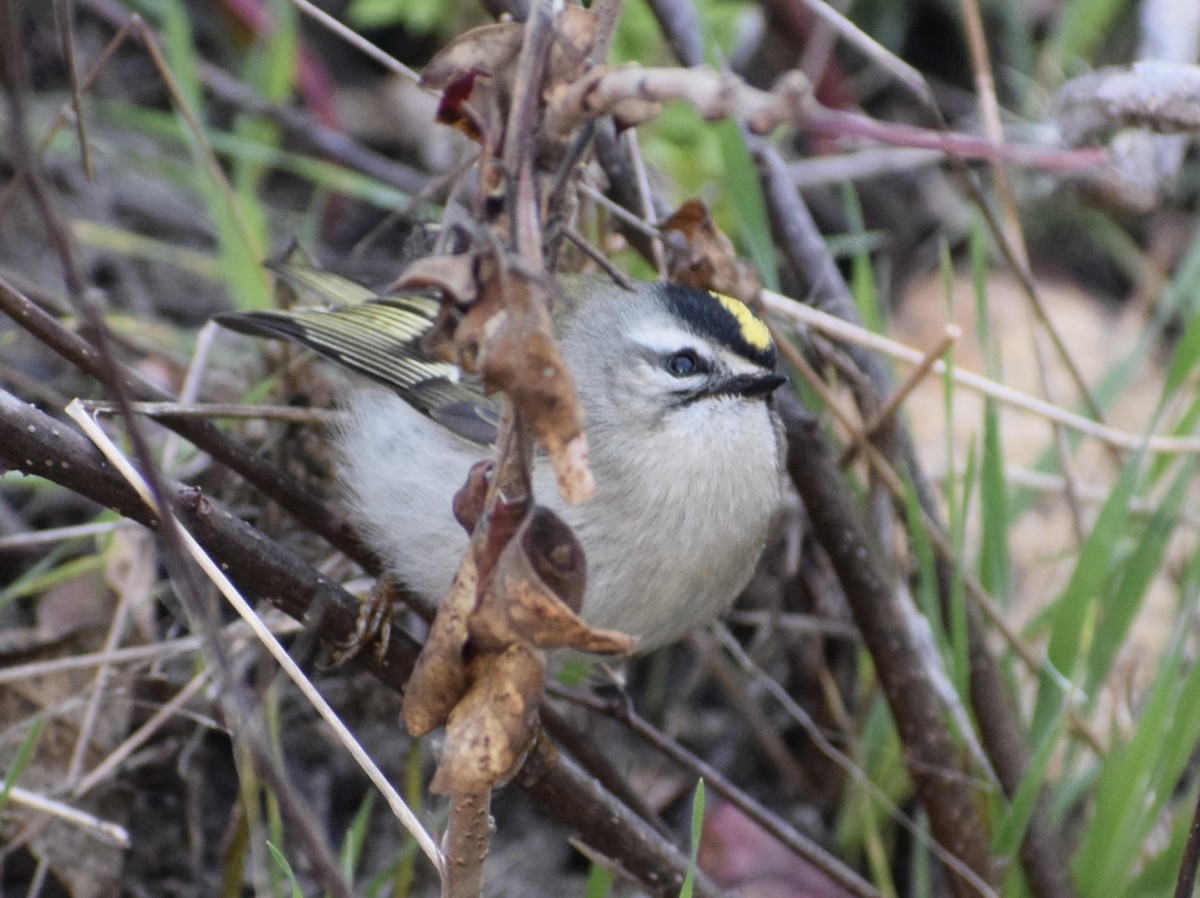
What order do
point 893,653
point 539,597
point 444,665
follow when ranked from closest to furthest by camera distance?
point 539,597, point 444,665, point 893,653

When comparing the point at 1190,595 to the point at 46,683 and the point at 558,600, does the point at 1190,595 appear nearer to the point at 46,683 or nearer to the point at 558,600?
the point at 558,600

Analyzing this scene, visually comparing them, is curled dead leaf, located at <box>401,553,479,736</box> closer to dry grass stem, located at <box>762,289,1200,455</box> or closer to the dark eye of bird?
the dark eye of bird

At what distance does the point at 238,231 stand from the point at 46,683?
105 cm

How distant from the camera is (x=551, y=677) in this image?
2482mm

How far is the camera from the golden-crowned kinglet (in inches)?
87.7

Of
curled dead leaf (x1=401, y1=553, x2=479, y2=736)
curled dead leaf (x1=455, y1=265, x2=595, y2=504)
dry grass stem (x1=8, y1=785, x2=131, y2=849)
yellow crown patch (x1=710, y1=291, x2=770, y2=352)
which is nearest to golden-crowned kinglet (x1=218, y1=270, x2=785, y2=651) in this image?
Answer: yellow crown patch (x1=710, y1=291, x2=770, y2=352)

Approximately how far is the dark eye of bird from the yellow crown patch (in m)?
0.09

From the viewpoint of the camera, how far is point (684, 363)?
7.75 ft

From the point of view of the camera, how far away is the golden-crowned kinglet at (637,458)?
2.23 m

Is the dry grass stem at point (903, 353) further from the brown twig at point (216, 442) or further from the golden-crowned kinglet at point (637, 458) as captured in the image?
the brown twig at point (216, 442)

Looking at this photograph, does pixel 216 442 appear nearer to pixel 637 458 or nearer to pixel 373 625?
pixel 373 625

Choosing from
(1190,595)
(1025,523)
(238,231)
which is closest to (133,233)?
(238,231)

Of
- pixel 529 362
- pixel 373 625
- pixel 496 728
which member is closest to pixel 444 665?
pixel 496 728

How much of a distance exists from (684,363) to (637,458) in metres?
0.20
